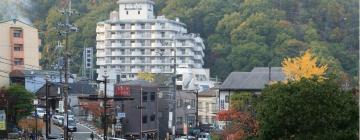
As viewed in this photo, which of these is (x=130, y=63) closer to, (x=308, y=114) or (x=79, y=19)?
(x=79, y=19)

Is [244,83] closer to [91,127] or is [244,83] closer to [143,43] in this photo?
[91,127]

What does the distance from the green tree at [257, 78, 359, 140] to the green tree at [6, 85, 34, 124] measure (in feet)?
72.8

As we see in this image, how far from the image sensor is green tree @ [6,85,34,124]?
37.5 metres

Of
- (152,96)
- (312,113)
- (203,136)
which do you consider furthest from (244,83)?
(312,113)

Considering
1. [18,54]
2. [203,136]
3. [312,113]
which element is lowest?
[203,136]

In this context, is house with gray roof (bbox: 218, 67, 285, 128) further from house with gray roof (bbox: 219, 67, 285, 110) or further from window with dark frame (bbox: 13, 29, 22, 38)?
window with dark frame (bbox: 13, 29, 22, 38)

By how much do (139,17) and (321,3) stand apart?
23741 mm

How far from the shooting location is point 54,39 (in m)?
75.0

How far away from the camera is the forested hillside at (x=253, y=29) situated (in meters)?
70.3

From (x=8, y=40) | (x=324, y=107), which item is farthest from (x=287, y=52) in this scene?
(x=324, y=107)

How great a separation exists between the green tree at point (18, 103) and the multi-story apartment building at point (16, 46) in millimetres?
7385

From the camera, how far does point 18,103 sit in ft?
124

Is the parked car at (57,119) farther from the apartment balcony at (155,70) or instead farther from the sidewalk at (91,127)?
the apartment balcony at (155,70)

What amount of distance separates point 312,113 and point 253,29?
57804 mm
